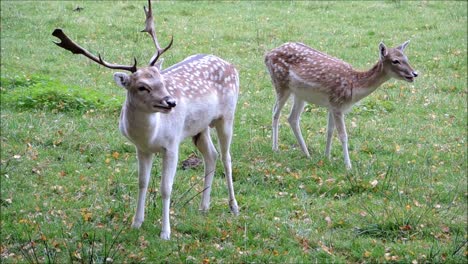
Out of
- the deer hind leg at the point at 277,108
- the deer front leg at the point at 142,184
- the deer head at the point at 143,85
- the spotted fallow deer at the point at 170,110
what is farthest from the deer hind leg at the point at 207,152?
the deer hind leg at the point at 277,108

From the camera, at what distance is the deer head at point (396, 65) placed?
879 cm

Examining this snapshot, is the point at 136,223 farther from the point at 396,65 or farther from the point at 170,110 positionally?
the point at 396,65

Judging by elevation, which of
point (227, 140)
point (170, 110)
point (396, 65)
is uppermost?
point (170, 110)

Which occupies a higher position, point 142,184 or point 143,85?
point 143,85

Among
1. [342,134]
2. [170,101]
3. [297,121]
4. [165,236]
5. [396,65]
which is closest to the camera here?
[170,101]

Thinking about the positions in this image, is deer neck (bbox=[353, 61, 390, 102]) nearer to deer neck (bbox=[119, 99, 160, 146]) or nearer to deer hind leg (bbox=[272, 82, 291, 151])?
deer hind leg (bbox=[272, 82, 291, 151])

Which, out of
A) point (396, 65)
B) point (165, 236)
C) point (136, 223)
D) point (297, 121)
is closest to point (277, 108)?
point (297, 121)

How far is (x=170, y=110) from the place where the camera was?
5871 mm

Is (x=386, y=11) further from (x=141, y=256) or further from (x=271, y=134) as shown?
(x=141, y=256)

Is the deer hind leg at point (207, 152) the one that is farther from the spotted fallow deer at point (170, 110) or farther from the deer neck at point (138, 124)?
the deer neck at point (138, 124)

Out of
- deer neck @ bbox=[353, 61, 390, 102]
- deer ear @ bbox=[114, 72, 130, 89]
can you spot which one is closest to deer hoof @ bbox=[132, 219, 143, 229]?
deer ear @ bbox=[114, 72, 130, 89]

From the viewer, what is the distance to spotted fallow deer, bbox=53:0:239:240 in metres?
5.90

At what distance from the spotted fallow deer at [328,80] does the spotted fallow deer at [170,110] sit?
196 cm

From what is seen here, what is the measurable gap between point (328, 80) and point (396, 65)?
749 mm
